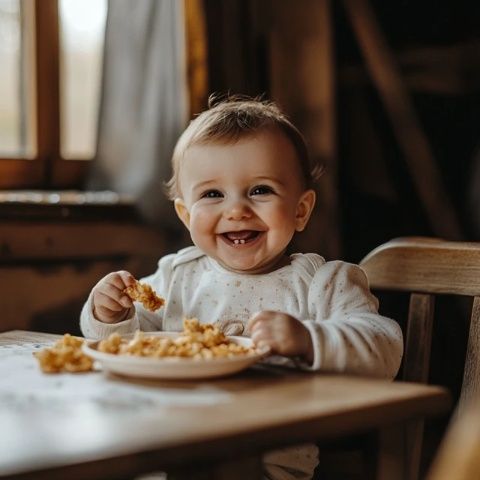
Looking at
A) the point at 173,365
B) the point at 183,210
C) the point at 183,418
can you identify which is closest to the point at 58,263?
the point at 183,210

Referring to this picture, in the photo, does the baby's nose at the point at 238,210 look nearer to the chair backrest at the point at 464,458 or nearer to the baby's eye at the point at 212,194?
the baby's eye at the point at 212,194

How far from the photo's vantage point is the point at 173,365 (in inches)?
38.1

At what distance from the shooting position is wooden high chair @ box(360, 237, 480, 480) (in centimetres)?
132

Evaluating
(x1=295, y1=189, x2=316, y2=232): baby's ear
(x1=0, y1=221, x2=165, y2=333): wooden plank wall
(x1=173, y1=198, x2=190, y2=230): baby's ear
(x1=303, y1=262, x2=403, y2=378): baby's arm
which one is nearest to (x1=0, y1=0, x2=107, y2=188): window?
(x1=0, y1=221, x2=165, y2=333): wooden plank wall

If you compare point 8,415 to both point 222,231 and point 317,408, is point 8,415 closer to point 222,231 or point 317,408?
point 317,408

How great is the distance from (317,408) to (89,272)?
5.28 feet

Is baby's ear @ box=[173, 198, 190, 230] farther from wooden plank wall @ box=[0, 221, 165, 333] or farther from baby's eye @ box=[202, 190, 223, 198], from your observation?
wooden plank wall @ box=[0, 221, 165, 333]

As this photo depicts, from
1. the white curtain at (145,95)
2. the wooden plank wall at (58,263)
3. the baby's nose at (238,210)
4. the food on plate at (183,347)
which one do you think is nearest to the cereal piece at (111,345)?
the food on plate at (183,347)

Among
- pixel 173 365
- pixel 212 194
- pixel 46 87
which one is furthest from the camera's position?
pixel 46 87

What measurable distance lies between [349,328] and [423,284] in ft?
0.98

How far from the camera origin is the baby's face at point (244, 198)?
1.34m

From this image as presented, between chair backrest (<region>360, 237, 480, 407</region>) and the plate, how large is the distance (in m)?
0.43

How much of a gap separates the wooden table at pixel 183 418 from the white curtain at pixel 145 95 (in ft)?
A: 4.66

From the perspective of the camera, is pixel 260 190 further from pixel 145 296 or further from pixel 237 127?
pixel 145 296
